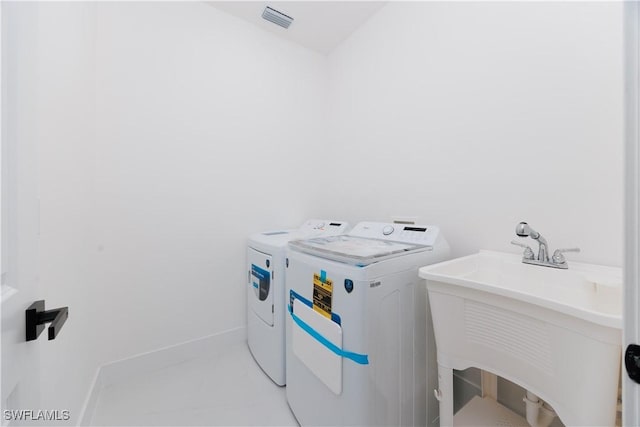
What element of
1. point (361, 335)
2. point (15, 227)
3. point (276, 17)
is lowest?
point (361, 335)

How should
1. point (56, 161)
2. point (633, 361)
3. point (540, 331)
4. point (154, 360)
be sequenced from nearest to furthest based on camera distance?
point (633, 361)
point (540, 331)
point (56, 161)
point (154, 360)

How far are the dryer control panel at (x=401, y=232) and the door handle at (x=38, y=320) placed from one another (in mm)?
1451

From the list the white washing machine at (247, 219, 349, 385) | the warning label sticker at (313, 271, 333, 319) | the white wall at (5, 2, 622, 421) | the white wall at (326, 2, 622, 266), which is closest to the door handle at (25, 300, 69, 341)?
the white wall at (5, 2, 622, 421)

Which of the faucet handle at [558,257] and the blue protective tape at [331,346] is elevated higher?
the faucet handle at [558,257]

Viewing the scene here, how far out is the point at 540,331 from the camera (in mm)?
815

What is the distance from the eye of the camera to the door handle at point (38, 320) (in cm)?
54

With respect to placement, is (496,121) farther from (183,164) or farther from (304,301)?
(183,164)

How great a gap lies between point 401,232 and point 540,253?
2.22ft

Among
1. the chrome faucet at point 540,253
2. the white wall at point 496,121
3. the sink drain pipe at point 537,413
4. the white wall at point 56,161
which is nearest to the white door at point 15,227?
the white wall at point 56,161

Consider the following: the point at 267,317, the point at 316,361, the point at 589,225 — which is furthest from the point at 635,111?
the point at 267,317

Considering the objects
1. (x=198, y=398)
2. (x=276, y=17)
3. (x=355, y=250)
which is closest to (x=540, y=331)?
(x=355, y=250)

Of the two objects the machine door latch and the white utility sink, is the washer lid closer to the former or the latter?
the white utility sink

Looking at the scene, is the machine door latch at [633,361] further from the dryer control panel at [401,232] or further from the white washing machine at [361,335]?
the dryer control panel at [401,232]

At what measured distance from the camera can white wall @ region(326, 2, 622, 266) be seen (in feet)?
3.77
